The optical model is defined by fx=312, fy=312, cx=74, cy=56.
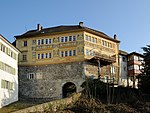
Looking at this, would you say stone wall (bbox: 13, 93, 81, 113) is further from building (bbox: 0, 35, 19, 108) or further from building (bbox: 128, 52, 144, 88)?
building (bbox: 128, 52, 144, 88)

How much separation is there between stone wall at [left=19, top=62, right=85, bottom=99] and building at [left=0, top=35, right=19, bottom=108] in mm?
10522

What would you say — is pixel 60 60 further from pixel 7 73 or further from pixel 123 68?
pixel 123 68

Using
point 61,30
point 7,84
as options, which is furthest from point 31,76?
point 7,84

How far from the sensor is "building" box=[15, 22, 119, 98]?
6284cm

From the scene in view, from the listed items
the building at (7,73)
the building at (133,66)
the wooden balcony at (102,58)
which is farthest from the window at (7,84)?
the building at (133,66)

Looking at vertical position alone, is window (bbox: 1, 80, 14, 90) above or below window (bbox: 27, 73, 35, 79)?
below

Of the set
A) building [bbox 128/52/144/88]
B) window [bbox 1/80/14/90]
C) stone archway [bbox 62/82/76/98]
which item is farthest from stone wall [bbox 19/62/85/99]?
building [bbox 128/52/144/88]

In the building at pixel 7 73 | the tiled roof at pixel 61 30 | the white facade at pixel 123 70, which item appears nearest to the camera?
the building at pixel 7 73

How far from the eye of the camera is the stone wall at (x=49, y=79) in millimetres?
62375

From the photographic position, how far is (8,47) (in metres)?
50.4

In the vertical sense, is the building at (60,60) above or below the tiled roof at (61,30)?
below

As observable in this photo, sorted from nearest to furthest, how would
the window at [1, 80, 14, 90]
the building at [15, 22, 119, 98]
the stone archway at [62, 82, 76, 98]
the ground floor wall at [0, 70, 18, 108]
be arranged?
the ground floor wall at [0, 70, 18, 108], the window at [1, 80, 14, 90], the building at [15, 22, 119, 98], the stone archway at [62, 82, 76, 98]

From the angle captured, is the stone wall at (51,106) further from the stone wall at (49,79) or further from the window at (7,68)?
the stone wall at (49,79)

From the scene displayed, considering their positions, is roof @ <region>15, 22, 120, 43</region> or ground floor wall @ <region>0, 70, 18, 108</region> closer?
ground floor wall @ <region>0, 70, 18, 108</region>
